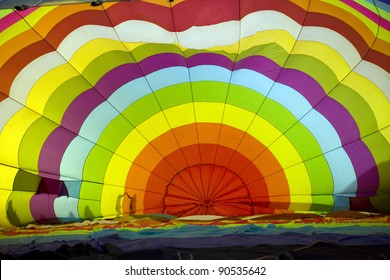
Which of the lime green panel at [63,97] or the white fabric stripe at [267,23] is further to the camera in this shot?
the lime green panel at [63,97]

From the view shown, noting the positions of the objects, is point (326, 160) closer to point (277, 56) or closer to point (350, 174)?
point (350, 174)

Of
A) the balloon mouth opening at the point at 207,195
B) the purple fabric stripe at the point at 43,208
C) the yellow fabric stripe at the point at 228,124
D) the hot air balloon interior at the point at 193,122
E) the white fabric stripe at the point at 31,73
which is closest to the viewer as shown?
the hot air balloon interior at the point at 193,122

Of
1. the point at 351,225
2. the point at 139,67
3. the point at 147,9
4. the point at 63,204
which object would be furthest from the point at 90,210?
the point at 351,225

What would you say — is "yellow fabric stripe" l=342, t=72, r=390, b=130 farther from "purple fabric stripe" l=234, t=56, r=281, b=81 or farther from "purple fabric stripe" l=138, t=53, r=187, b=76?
"purple fabric stripe" l=138, t=53, r=187, b=76

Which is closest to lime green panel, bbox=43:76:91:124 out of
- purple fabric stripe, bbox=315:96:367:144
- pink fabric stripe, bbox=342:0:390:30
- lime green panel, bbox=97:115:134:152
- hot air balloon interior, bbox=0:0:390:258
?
hot air balloon interior, bbox=0:0:390:258

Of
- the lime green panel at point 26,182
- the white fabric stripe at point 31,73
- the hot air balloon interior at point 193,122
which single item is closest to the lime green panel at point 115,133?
the hot air balloon interior at point 193,122

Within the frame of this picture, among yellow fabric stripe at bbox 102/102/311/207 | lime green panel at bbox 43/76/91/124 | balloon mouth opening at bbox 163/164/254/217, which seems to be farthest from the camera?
balloon mouth opening at bbox 163/164/254/217

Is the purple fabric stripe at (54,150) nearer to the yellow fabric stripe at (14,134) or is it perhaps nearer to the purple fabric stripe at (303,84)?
the yellow fabric stripe at (14,134)

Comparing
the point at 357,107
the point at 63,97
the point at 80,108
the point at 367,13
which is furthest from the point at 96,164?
the point at 367,13
